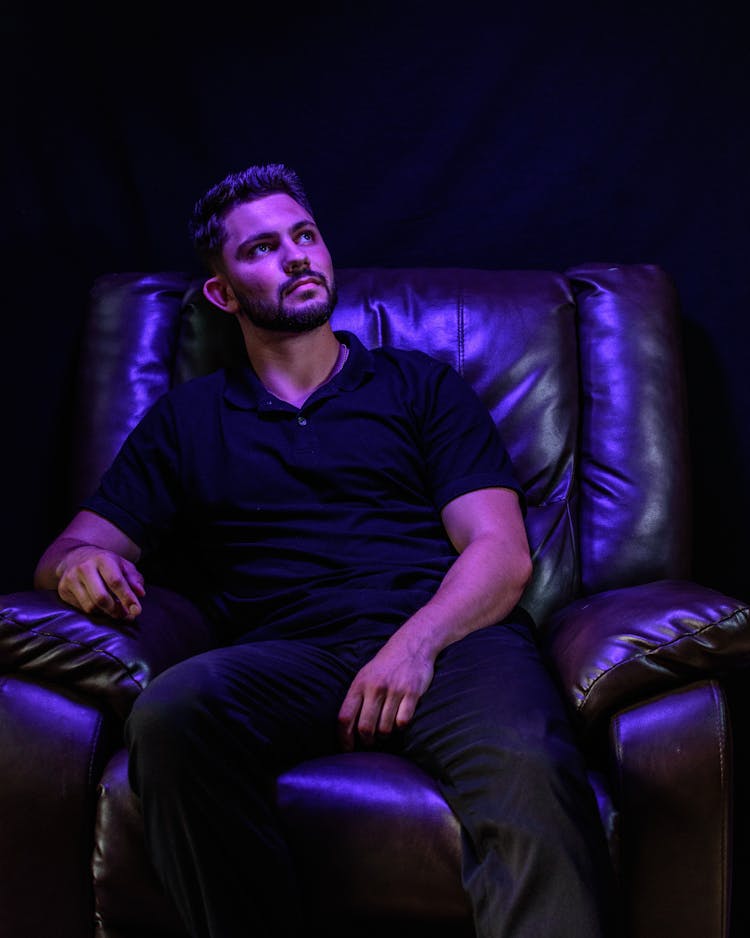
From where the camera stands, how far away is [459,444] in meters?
1.89

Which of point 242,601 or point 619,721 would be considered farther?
point 242,601

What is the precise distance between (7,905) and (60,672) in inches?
13.3

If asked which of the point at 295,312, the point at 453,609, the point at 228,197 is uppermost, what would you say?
the point at 228,197

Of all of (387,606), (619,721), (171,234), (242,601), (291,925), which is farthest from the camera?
(171,234)

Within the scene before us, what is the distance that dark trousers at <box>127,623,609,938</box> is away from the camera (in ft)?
3.98

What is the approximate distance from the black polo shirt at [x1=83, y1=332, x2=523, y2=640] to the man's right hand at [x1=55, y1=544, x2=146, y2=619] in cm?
22

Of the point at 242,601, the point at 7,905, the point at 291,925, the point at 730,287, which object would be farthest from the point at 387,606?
the point at 730,287

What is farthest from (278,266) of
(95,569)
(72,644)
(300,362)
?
(72,644)

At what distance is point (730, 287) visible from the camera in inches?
91.5

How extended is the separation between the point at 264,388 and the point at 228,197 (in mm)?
437

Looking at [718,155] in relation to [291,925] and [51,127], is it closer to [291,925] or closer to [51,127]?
[51,127]

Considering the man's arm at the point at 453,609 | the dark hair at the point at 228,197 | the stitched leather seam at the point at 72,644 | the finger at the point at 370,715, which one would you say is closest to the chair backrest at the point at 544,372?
the dark hair at the point at 228,197

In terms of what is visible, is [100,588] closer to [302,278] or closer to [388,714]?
[388,714]

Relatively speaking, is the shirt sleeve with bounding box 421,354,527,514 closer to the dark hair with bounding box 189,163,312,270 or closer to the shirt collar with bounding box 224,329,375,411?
the shirt collar with bounding box 224,329,375,411
